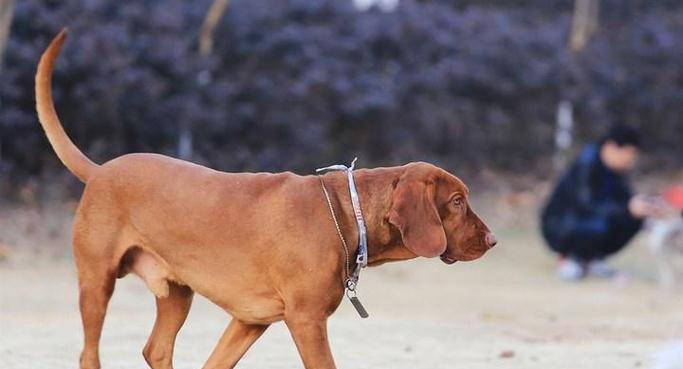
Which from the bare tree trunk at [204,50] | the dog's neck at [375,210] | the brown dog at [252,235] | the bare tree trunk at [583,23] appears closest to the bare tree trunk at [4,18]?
the bare tree trunk at [204,50]

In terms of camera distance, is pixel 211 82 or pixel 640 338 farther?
pixel 211 82

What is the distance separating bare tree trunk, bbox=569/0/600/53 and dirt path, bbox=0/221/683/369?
4.25m

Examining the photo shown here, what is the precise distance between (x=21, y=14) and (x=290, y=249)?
7.75 m

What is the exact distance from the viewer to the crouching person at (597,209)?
1269 cm

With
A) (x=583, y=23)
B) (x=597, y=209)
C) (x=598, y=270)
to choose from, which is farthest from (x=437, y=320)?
(x=583, y=23)

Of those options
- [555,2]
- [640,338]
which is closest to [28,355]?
[640,338]

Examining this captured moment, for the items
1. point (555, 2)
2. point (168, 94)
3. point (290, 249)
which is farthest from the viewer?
point (555, 2)

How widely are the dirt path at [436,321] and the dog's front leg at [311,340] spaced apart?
1.78 metres

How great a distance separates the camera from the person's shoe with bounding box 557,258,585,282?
12930 millimetres

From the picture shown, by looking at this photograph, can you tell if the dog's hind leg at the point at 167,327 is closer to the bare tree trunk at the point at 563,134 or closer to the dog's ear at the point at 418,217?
the dog's ear at the point at 418,217

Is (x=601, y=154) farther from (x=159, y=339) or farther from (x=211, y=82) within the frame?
(x=159, y=339)

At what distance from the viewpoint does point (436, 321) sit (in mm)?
10078

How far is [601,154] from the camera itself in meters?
12.8

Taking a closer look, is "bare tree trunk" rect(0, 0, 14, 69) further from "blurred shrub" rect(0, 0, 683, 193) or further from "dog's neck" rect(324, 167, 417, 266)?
"dog's neck" rect(324, 167, 417, 266)
